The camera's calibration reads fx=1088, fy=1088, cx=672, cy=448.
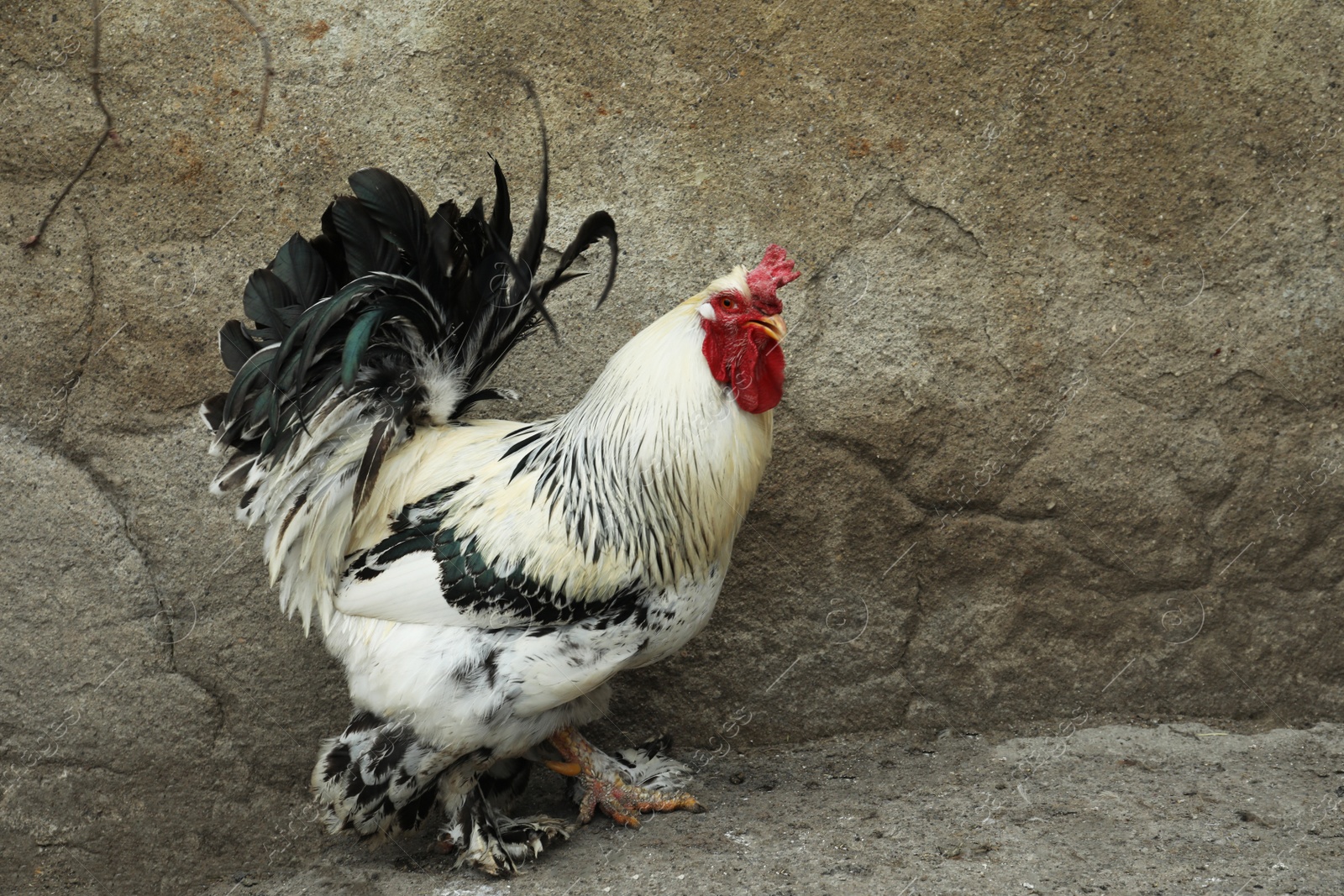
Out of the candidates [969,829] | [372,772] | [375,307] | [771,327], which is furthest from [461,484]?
[969,829]

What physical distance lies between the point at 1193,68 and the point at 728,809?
2527 mm

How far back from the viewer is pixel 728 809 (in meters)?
3.13

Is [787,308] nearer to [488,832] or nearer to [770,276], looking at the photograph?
[770,276]

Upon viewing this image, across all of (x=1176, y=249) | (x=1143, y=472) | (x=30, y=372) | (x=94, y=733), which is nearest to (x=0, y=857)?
(x=94, y=733)

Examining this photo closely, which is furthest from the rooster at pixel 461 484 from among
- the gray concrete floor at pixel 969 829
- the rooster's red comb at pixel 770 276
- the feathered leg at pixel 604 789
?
the gray concrete floor at pixel 969 829

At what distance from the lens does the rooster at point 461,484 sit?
8.81 ft

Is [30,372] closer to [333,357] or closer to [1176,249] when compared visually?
[333,357]

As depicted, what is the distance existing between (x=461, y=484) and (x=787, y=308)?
112cm

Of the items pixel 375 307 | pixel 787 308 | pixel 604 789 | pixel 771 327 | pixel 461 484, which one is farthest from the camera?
pixel 787 308

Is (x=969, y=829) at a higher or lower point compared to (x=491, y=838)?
lower

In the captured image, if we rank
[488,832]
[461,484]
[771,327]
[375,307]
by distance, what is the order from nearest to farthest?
[771,327] → [375,307] → [461,484] → [488,832]

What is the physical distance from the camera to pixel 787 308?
10.8 ft

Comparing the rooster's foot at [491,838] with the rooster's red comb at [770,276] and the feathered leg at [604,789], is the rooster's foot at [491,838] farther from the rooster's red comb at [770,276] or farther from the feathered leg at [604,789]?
the rooster's red comb at [770,276]

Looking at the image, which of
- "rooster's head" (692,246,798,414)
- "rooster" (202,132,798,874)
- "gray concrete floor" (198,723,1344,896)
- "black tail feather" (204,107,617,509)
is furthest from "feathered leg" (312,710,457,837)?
"rooster's head" (692,246,798,414)
